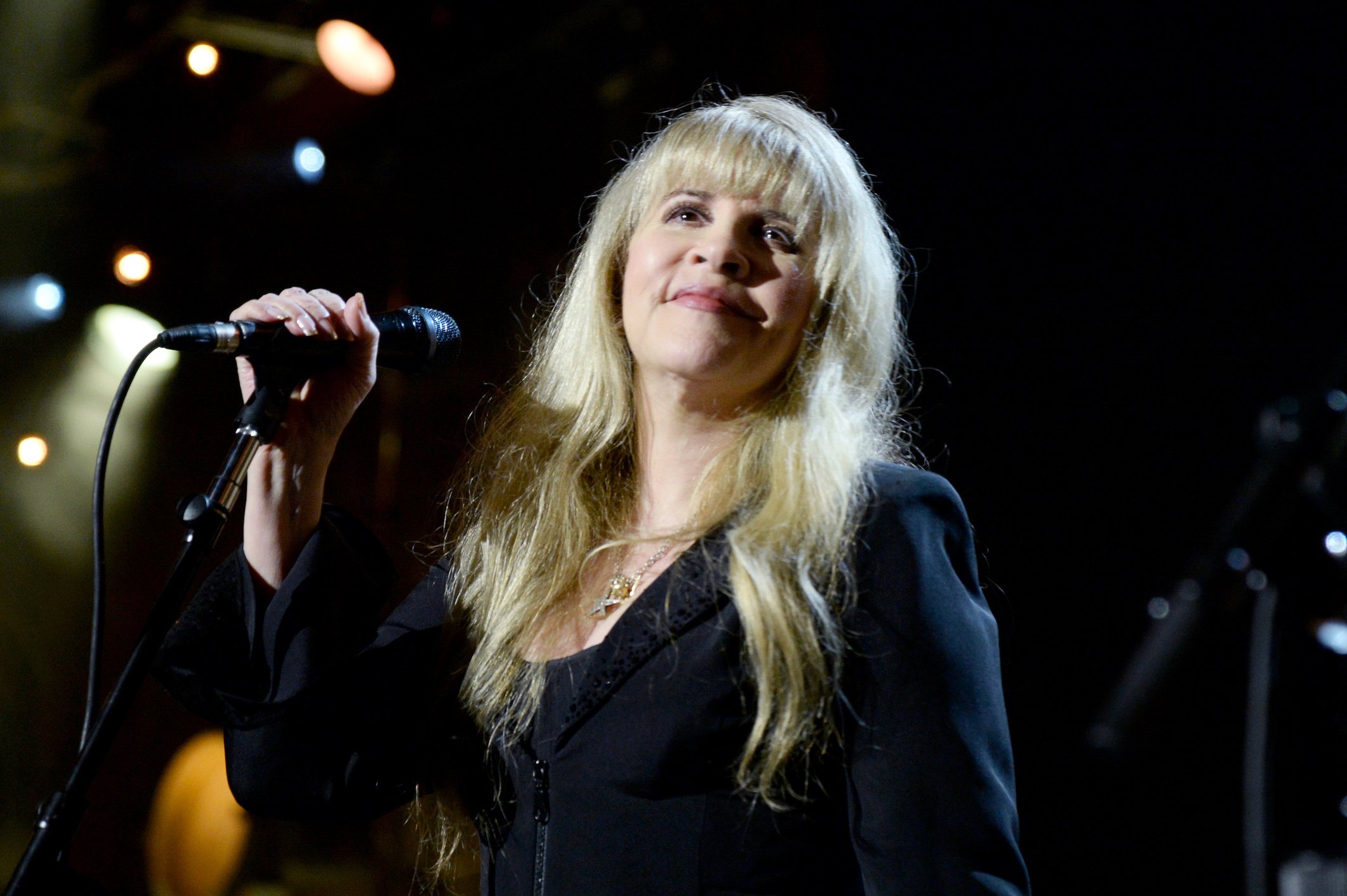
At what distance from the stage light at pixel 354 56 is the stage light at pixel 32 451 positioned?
1181mm

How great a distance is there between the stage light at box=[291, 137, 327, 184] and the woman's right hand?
171 centimetres

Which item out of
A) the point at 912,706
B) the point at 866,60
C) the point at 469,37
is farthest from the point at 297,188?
the point at 912,706

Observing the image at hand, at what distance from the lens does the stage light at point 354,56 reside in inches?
107

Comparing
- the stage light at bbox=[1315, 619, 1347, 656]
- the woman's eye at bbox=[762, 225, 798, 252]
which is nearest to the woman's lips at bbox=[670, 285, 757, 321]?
the woman's eye at bbox=[762, 225, 798, 252]

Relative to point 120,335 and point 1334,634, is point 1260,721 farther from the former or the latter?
point 120,335

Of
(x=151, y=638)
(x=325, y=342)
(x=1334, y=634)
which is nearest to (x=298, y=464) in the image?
(x=325, y=342)

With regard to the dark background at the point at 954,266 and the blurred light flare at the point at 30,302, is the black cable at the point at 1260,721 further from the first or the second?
the blurred light flare at the point at 30,302

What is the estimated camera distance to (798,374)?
1.31 meters

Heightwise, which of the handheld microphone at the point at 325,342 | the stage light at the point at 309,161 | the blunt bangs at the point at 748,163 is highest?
the stage light at the point at 309,161

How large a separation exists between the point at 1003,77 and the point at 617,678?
72.0 inches

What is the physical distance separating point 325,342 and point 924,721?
738 millimetres

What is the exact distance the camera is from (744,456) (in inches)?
50.6

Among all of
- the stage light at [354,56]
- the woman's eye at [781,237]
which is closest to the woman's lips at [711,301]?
the woman's eye at [781,237]

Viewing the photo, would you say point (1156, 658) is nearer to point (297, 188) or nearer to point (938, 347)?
point (938, 347)
